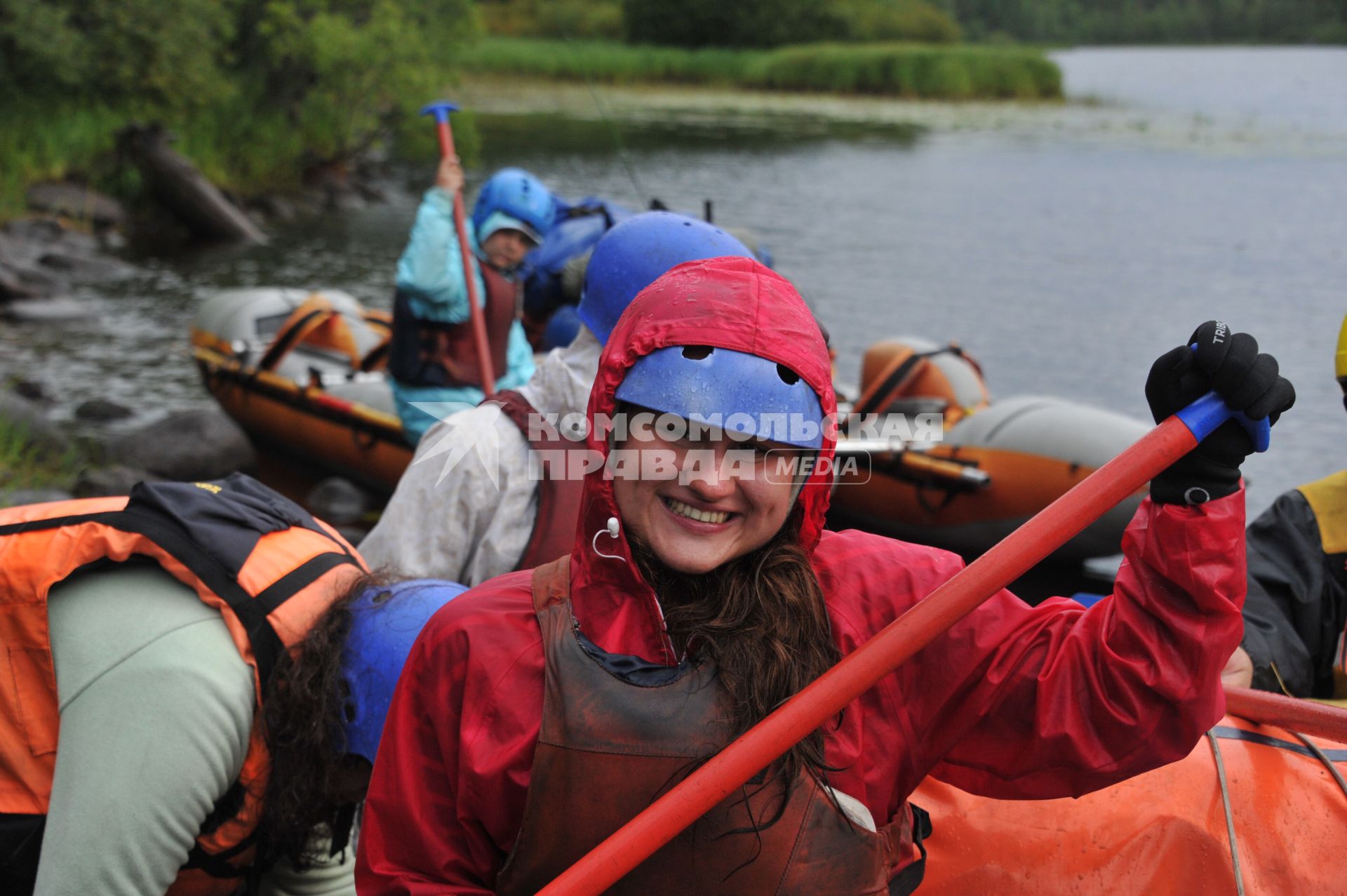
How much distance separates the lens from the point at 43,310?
444 inches

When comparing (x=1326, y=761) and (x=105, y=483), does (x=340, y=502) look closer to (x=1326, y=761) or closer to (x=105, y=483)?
(x=105, y=483)

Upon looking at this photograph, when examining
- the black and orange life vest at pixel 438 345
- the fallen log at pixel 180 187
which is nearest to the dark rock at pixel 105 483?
the black and orange life vest at pixel 438 345

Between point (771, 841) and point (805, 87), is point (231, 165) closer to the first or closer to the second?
point (771, 841)

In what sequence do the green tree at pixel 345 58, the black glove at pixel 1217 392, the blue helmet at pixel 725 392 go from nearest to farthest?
the black glove at pixel 1217 392, the blue helmet at pixel 725 392, the green tree at pixel 345 58

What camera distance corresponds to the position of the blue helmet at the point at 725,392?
63.8 inches

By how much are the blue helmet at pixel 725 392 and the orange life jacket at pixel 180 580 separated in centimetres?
91

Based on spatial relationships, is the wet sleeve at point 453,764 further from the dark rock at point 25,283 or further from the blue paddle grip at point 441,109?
the dark rock at point 25,283

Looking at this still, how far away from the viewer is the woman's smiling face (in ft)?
5.42

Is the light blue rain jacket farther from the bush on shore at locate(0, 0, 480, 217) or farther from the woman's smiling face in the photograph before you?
the bush on shore at locate(0, 0, 480, 217)

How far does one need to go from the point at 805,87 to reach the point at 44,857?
35279mm

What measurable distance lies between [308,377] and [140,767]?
20.3 feet

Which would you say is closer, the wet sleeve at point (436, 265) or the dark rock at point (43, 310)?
the wet sleeve at point (436, 265)

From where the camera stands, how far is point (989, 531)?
6.39 metres

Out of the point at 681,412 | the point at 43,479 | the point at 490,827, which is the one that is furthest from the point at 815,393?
the point at 43,479
